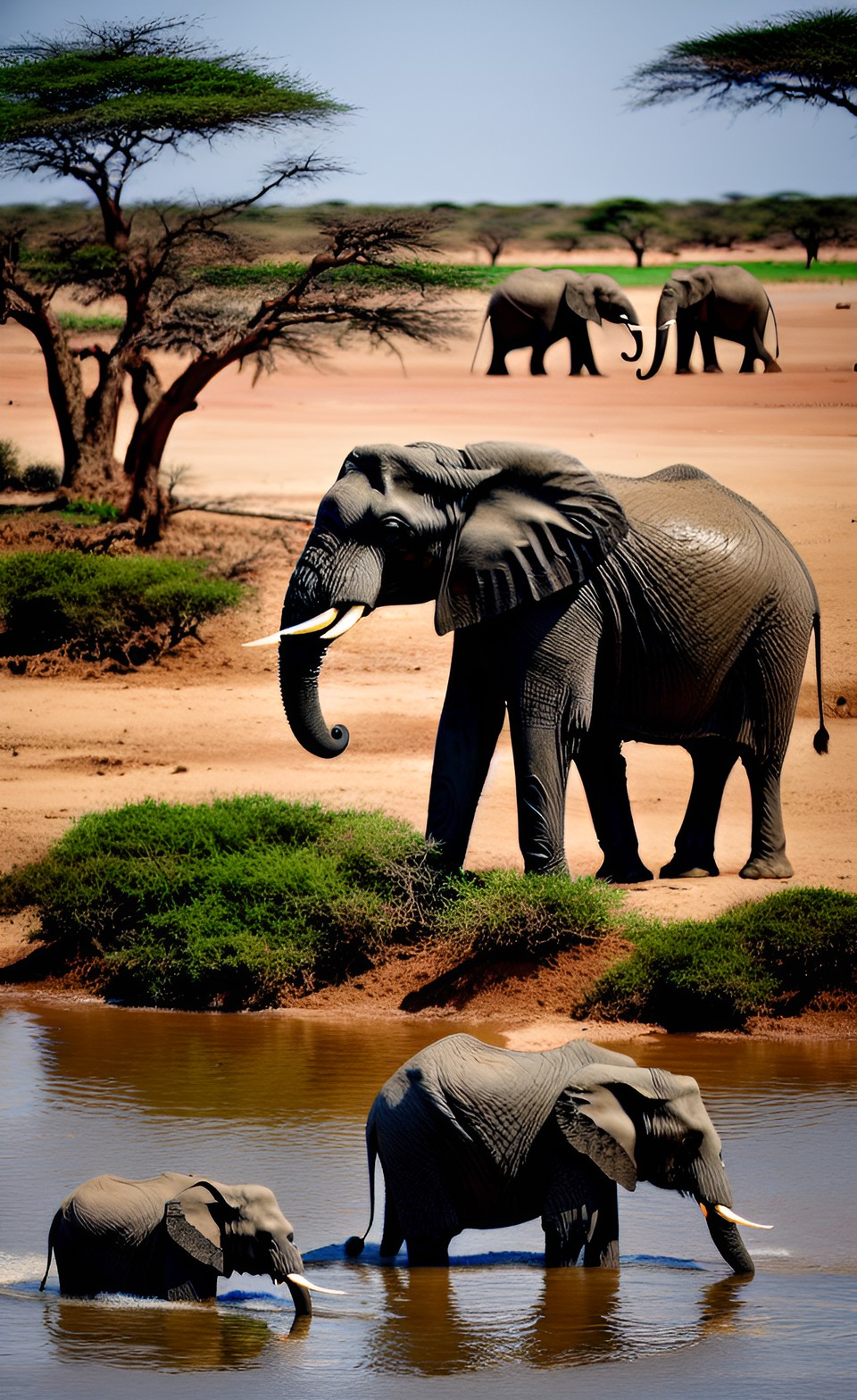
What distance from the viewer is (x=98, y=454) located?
2677 centimetres

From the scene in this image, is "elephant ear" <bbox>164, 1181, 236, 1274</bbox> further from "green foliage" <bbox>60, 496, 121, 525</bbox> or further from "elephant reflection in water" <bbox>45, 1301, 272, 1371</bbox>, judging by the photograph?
"green foliage" <bbox>60, 496, 121, 525</bbox>

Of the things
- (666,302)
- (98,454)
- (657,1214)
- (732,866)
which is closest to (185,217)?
(98,454)

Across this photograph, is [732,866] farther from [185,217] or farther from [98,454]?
[185,217]

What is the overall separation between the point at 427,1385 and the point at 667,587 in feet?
19.4

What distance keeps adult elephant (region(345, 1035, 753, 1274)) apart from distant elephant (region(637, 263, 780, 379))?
1978 cm

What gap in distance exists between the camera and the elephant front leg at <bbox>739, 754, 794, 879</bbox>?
12.2 m

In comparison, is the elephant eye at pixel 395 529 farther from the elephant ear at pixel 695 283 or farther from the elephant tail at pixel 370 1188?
the elephant ear at pixel 695 283

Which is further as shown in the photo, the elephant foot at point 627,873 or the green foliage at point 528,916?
the elephant foot at point 627,873

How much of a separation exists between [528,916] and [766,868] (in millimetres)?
2339

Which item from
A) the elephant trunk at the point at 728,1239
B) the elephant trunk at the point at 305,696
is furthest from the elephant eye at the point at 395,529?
the elephant trunk at the point at 728,1239

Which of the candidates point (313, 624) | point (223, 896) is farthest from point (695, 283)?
point (313, 624)

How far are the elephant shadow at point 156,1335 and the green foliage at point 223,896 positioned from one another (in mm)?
4052

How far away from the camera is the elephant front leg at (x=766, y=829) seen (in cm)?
1222

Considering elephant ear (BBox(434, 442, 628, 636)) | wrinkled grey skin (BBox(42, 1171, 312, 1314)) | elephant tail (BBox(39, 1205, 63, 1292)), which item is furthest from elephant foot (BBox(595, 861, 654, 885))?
elephant tail (BBox(39, 1205, 63, 1292))
